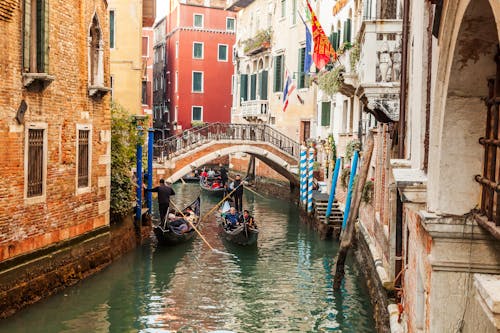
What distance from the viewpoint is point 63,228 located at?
9.94 m

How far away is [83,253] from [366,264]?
440 centimetres

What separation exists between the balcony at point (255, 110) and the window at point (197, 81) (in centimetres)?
537

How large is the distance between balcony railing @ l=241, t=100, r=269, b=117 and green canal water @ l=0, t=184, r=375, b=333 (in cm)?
1228

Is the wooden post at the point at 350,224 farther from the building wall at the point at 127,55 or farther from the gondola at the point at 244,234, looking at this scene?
the building wall at the point at 127,55

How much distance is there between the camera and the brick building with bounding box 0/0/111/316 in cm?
838

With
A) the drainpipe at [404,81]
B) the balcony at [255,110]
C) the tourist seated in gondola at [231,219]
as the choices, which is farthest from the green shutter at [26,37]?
the balcony at [255,110]

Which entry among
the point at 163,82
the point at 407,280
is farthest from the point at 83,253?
the point at 163,82

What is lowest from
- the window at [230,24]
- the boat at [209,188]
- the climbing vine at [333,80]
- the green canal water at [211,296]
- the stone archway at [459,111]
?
the green canal water at [211,296]

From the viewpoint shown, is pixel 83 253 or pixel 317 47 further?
pixel 317 47

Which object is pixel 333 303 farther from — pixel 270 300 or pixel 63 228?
pixel 63 228

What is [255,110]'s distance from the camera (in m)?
28.0

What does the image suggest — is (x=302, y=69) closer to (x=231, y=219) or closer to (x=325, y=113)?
(x=325, y=113)

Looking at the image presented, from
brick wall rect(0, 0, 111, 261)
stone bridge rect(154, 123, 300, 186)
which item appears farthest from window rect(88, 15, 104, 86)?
stone bridge rect(154, 123, 300, 186)

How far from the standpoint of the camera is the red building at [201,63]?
3466 cm
